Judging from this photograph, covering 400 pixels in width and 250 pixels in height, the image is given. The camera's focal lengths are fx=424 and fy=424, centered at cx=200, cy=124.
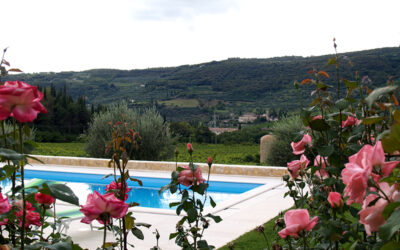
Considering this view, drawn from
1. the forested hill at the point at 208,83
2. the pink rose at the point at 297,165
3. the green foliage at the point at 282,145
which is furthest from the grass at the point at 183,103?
the pink rose at the point at 297,165

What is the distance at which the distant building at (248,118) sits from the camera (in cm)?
2731

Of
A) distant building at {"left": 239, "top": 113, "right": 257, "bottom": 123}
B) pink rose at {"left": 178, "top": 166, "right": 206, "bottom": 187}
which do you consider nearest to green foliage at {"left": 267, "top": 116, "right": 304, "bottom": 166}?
pink rose at {"left": 178, "top": 166, "right": 206, "bottom": 187}

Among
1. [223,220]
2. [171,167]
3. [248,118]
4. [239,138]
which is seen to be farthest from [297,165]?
[248,118]

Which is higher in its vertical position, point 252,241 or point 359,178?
point 359,178

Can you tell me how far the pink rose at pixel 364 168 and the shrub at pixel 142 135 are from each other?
9.60m

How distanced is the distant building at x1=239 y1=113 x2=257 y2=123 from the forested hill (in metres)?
1.89

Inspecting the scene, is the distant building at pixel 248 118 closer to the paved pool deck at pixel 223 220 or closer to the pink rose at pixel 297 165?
the paved pool deck at pixel 223 220

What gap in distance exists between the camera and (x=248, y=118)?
2783cm

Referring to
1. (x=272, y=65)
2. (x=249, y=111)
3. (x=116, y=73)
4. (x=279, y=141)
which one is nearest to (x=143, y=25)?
(x=249, y=111)

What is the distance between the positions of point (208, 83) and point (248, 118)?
11083 millimetres

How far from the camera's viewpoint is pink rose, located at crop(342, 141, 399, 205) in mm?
632

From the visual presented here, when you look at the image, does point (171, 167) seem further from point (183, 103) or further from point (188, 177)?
point (183, 103)

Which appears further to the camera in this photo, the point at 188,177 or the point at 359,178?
the point at 188,177

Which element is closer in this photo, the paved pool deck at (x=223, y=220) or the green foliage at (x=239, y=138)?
the paved pool deck at (x=223, y=220)
